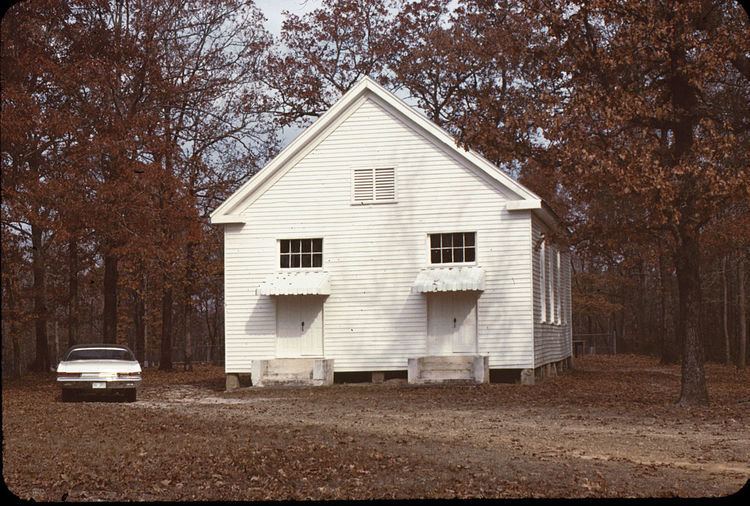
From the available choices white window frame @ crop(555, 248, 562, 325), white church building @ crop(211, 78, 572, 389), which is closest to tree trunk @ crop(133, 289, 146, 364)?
white church building @ crop(211, 78, 572, 389)

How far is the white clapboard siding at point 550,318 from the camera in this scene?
3098cm

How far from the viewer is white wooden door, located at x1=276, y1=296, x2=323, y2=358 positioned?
1211 inches

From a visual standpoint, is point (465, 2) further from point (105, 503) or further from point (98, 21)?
point (105, 503)

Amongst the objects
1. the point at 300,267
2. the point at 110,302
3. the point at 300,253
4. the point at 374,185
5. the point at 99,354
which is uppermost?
the point at 374,185

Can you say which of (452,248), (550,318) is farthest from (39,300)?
(550,318)

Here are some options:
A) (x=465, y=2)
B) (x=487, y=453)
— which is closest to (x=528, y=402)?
(x=487, y=453)

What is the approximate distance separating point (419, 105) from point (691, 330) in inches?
990

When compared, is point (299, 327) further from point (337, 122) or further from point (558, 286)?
point (558, 286)

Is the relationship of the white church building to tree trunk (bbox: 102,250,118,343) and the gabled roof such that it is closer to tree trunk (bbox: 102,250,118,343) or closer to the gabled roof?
the gabled roof

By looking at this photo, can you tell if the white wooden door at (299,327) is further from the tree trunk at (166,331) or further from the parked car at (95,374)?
the tree trunk at (166,331)

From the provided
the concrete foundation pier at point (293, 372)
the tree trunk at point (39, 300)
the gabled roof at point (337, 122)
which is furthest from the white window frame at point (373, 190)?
the tree trunk at point (39, 300)

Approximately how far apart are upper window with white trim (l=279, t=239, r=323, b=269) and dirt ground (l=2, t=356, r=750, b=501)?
19.6ft

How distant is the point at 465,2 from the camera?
43.9 metres

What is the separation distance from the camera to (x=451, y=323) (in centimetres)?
2992
